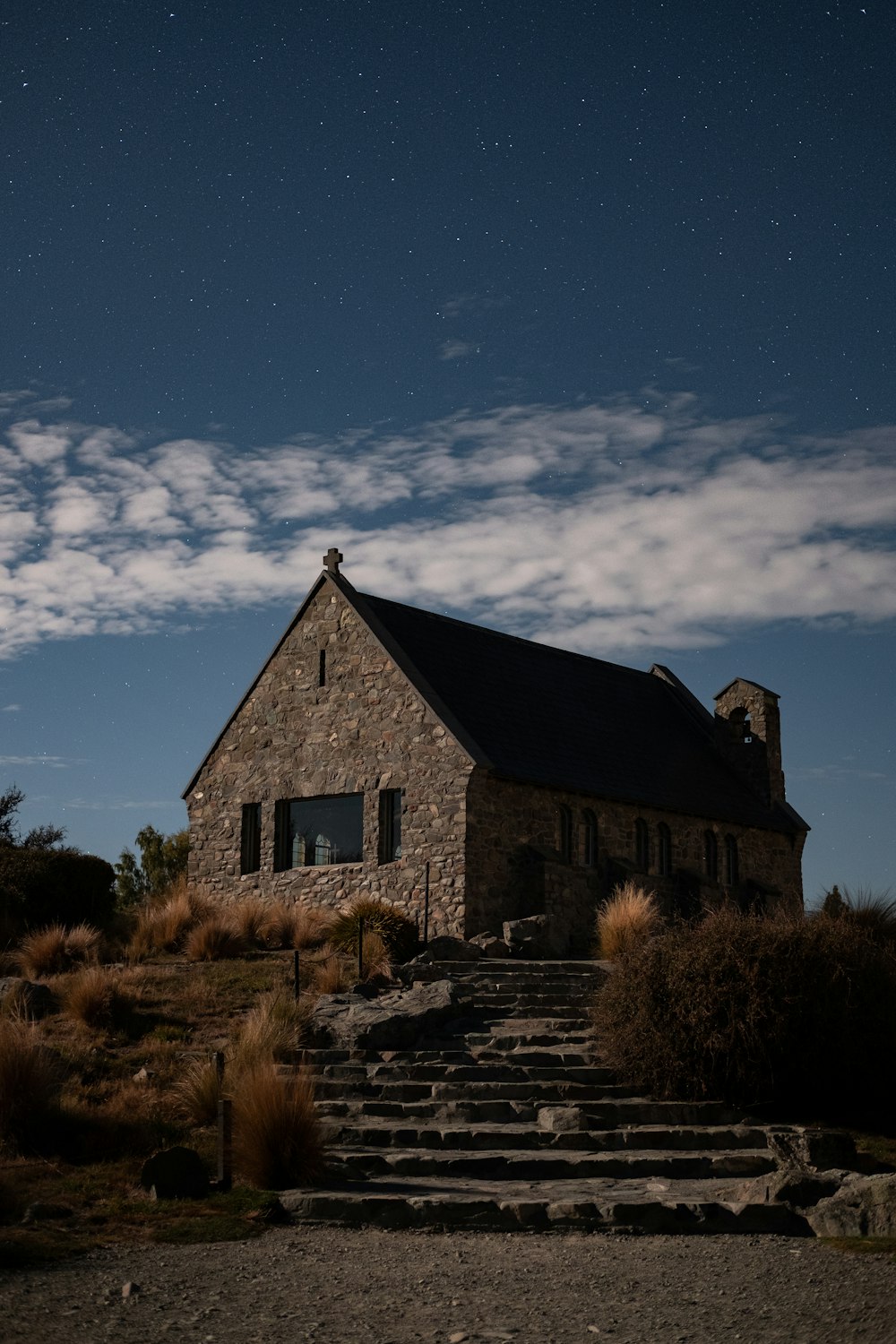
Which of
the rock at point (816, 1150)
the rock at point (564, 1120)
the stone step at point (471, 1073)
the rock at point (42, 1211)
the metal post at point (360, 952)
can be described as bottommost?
the rock at point (42, 1211)

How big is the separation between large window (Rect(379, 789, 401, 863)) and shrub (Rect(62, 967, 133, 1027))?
8.17 m

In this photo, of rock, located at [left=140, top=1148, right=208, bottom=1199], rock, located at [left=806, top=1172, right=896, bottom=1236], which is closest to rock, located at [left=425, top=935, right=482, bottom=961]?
rock, located at [left=140, top=1148, right=208, bottom=1199]

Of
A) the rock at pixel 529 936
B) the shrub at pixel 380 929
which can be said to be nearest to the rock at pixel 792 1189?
the rock at pixel 529 936

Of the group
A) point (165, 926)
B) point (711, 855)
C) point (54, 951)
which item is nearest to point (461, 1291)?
point (54, 951)

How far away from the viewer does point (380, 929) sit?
24.2 meters

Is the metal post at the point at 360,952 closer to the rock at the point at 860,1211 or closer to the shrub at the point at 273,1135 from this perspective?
the shrub at the point at 273,1135

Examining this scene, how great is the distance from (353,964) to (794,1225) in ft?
39.4

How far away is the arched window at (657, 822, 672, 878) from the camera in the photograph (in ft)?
101

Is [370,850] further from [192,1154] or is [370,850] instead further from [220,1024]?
[192,1154]

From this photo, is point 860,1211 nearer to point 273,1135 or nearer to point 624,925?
point 273,1135

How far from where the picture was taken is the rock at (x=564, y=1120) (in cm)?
1455

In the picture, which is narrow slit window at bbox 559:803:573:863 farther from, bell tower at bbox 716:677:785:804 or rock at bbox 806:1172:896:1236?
rock at bbox 806:1172:896:1236

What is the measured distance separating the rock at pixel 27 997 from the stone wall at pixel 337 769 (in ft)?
26.2

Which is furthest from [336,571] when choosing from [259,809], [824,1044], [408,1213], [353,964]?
[408,1213]
